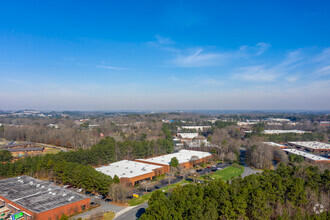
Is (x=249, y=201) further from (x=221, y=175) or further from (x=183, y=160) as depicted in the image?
(x=183, y=160)

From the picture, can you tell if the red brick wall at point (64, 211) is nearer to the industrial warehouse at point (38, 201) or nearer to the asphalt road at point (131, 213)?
the industrial warehouse at point (38, 201)

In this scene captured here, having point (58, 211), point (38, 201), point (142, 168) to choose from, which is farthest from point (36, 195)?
point (142, 168)

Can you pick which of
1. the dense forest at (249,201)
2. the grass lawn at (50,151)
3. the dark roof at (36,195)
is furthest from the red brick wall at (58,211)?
the grass lawn at (50,151)

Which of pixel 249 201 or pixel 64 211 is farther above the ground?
pixel 249 201

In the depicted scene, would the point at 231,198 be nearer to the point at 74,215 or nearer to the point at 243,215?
the point at 243,215

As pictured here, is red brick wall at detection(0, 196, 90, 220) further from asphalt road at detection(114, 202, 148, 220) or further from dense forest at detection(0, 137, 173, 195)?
asphalt road at detection(114, 202, 148, 220)

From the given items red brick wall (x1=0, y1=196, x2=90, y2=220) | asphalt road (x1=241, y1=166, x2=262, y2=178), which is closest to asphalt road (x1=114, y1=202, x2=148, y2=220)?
red brick wall (x1=0, y1=196, x2=90, y2=220)

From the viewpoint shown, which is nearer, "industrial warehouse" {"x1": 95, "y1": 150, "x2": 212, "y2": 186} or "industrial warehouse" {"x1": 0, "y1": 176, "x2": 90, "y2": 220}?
"industrial warehouse" {"x1": 0, "y1": 176, "x2": 90, "y2": 220}
